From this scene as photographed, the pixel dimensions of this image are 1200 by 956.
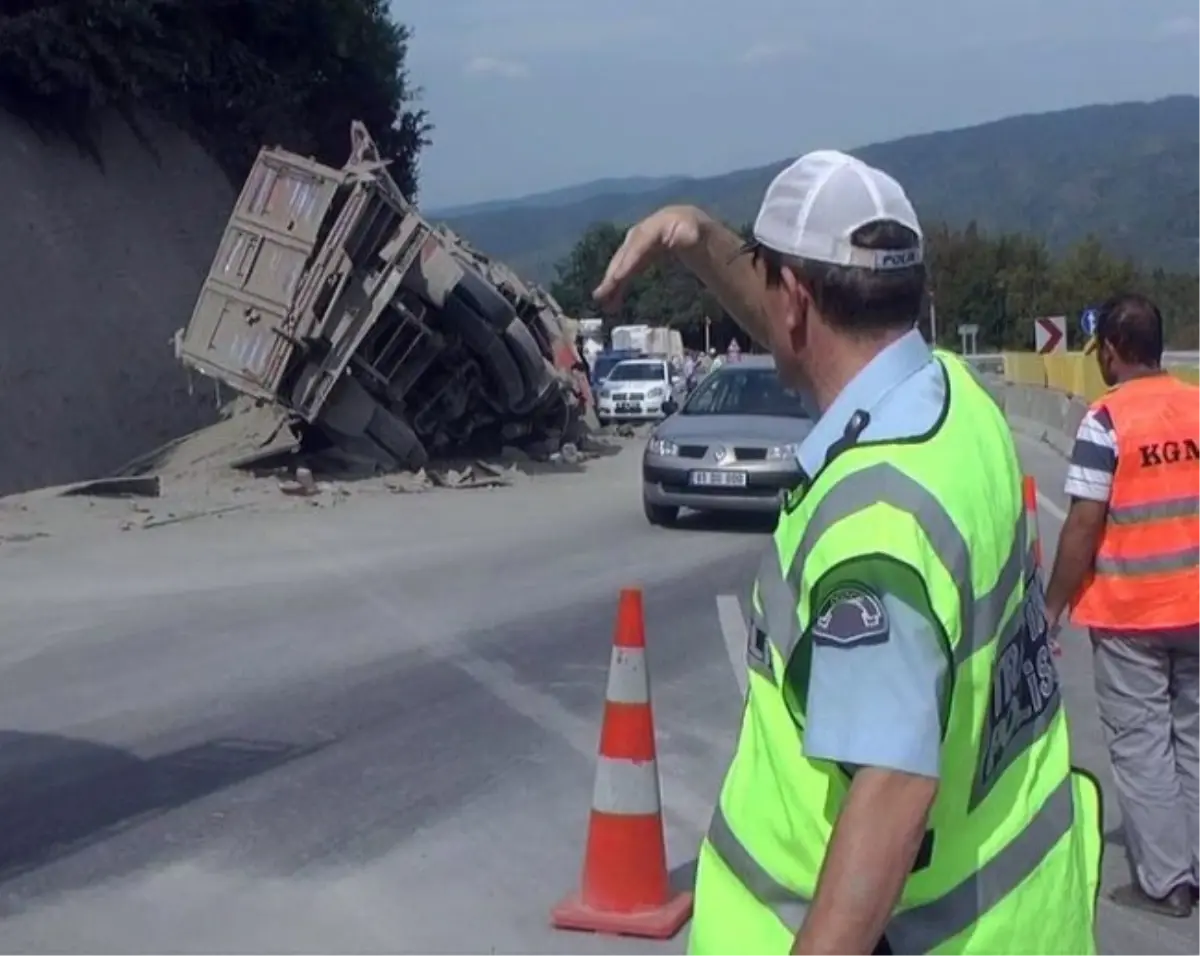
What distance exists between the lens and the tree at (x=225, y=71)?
29.9 meters

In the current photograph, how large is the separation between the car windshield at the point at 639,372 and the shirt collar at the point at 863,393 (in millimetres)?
41270

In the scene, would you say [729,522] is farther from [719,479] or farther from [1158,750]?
[1158,750]

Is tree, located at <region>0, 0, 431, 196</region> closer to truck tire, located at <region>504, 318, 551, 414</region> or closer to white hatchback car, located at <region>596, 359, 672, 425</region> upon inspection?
white hatchback car, located at <region>596, 359, 672, 425</region>

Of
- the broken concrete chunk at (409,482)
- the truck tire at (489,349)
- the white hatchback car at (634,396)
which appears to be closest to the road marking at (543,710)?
the broken concrete chunk at (409,482)

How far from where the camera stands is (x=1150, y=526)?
259 inches

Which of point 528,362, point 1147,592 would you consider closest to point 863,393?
point 1147,592

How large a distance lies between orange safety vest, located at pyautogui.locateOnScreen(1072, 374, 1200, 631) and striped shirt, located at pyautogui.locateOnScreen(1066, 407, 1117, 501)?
0.08ft

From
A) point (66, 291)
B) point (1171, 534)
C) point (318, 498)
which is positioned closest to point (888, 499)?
point (1171, 534)

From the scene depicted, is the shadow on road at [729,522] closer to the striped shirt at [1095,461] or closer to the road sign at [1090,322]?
the road sign at [1090,322]

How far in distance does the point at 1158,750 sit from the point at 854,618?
4.60m

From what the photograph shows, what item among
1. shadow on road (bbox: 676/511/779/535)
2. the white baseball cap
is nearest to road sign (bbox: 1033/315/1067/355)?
shadow on road (bbox: 676/511/779/535)

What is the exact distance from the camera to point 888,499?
2.32 m

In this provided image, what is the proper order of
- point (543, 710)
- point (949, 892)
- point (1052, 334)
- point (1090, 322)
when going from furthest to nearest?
point (1052, 334), point (1090, 322), point (543, 710), point (949, 892)

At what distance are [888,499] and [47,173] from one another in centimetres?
3016
